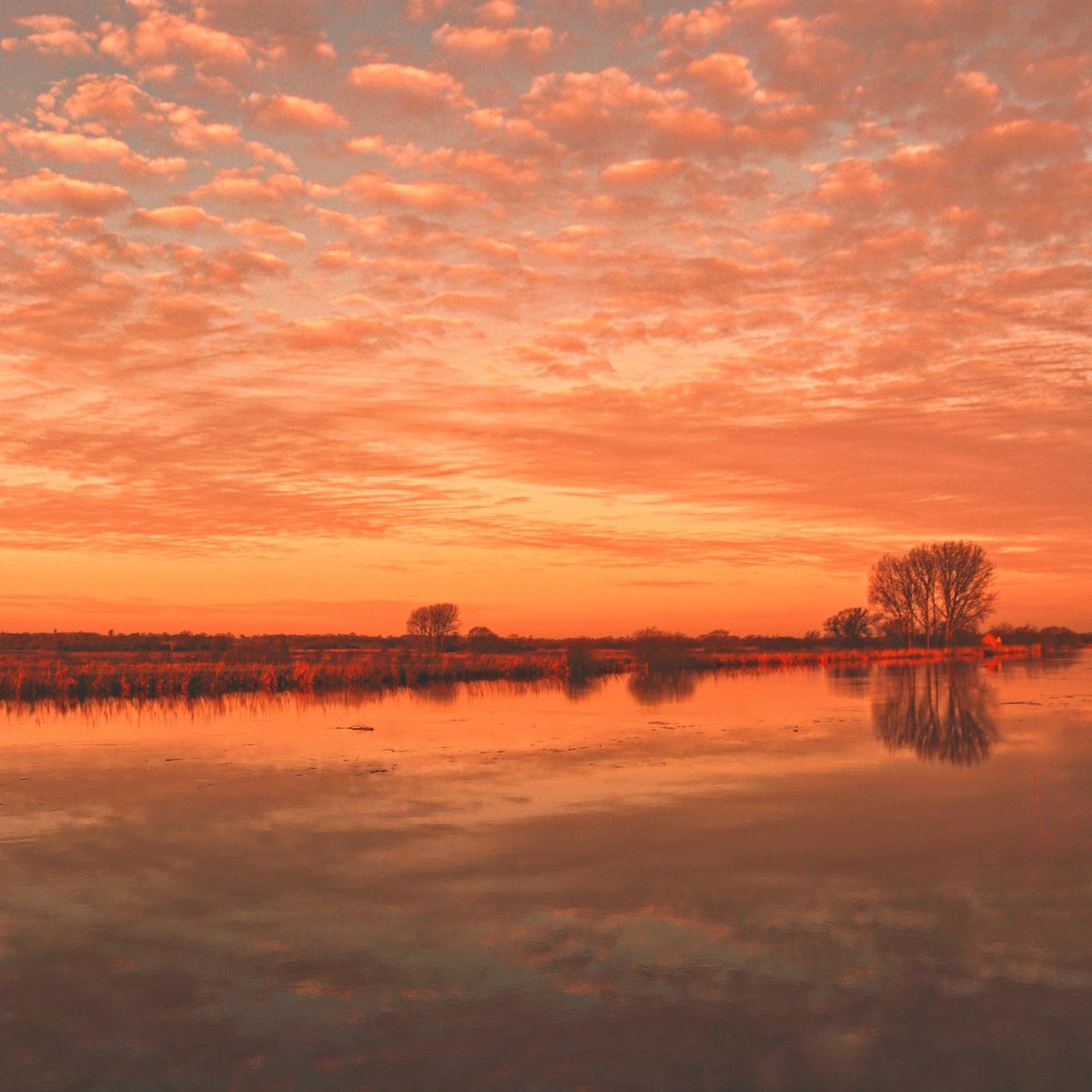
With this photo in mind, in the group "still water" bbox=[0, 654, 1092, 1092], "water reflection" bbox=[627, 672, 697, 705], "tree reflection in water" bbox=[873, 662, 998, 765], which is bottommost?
"still water" bbox=[0, 654, 1092, 1092]

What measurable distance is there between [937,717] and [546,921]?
1813 centimetres

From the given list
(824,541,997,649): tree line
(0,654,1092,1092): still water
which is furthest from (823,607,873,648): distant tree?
(0,654,1092,1092): still water

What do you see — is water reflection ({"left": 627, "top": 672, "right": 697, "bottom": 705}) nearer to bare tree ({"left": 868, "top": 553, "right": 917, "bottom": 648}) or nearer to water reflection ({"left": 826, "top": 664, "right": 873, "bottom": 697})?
water reflection ({"left": 826, "top": 664, "right": 873, "bottom": 697})

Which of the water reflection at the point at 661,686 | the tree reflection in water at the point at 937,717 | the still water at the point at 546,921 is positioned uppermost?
the tree reflection in water at the point at 937,717

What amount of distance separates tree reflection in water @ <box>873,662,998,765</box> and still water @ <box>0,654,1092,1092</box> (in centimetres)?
86

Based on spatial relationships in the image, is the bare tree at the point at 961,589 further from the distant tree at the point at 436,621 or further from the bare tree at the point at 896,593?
the distant tree at the point at 436,621

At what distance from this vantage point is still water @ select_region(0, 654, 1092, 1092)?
17.7ft

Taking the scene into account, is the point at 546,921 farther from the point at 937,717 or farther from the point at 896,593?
the point at 896,593

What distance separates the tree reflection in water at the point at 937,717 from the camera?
697 inches

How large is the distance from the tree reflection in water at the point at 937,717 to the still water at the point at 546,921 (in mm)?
862

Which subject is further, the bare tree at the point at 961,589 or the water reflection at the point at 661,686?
the bare tree at the point at 961,589

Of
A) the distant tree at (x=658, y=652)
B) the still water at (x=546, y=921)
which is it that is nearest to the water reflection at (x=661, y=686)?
the distant tree at (x=658, y=652)

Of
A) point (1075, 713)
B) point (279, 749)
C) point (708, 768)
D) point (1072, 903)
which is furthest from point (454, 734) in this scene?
point (1075, 713)

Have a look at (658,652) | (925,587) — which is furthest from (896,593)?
(658,652)
